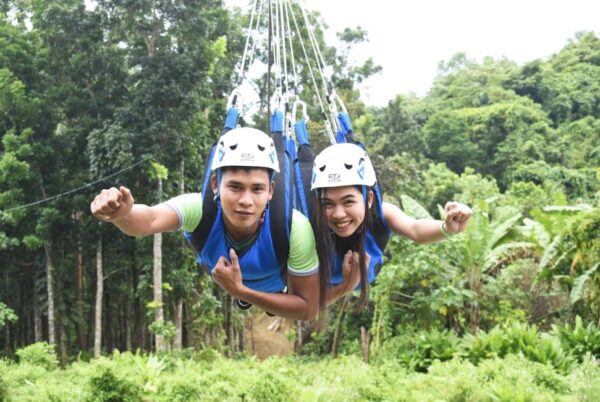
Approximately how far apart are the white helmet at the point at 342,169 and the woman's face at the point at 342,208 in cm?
3

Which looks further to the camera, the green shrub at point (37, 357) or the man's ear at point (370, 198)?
the green shrub at point (37, 357)

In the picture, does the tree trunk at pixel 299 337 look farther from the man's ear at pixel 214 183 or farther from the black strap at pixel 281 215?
the man's ear at pixel 214 183

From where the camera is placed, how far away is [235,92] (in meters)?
2.56

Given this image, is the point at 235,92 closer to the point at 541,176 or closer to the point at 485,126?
the point at 541,176

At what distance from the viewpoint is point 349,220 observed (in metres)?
2.32

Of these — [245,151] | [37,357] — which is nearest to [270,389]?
[37,357]

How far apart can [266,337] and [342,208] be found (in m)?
18.9

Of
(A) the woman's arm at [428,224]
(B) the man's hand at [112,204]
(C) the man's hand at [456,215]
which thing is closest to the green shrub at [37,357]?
(A) the woman's arm at [428,224]

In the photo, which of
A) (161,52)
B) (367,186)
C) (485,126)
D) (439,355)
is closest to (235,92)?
(367,186)

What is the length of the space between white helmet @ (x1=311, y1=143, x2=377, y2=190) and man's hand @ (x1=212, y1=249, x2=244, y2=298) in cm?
39

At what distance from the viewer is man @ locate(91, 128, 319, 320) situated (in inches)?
83.0

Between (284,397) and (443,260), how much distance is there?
348 cm

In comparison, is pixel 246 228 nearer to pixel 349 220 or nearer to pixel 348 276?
pixel 349 220

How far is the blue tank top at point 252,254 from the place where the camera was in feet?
7.36
